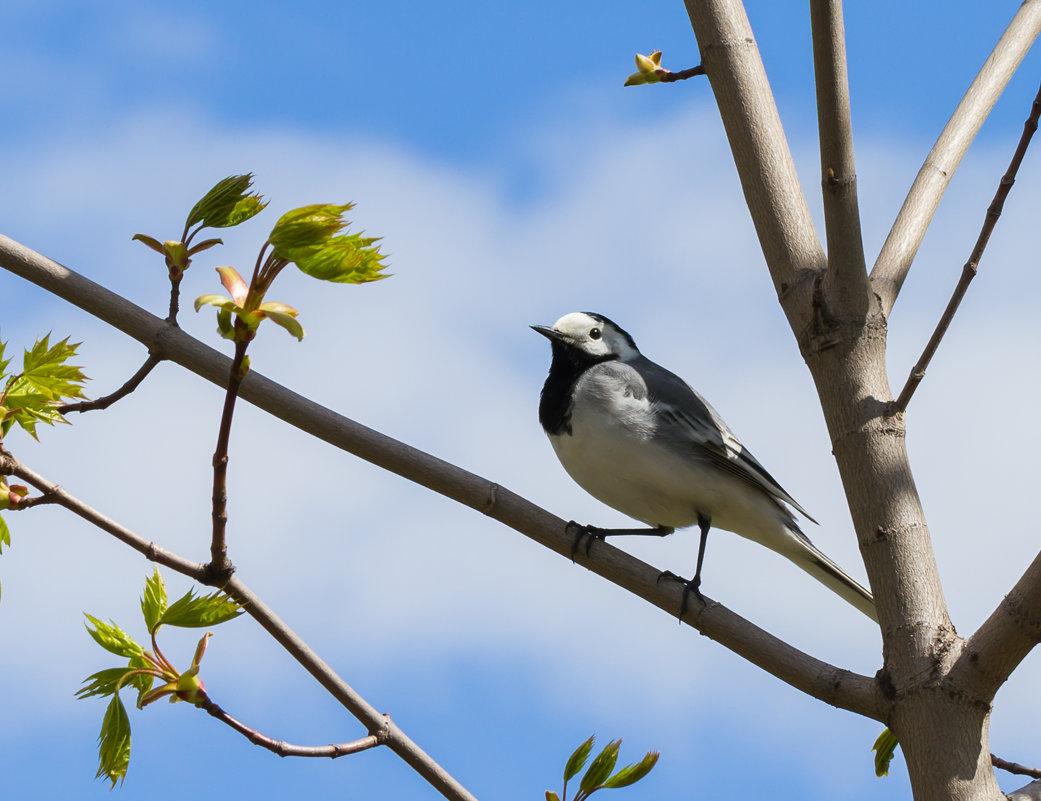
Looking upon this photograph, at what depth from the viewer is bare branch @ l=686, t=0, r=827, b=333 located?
108 inches

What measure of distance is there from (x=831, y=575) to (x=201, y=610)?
2.91m

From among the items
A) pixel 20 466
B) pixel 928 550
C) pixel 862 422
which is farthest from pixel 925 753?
pixel 20 466

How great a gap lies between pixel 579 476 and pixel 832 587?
1.14 meters

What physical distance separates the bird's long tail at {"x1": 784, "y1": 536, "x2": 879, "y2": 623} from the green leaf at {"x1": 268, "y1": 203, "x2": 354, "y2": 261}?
10.1 feet

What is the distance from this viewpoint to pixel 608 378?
455 cm

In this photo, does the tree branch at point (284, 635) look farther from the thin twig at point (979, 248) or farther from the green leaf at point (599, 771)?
the thin twig at point (979, 248)

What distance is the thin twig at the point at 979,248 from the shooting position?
2506 mm

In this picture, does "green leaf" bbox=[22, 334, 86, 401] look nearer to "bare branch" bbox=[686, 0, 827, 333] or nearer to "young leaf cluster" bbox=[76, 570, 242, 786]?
"young leaf cluster" bbox=[76, 570, 242, 786]

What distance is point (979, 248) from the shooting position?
2.52 meters

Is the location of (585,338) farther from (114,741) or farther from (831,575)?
(114,741)

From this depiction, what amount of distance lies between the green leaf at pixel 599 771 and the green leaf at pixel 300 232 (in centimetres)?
130

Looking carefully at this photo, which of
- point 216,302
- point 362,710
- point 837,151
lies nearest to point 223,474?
point 216,302

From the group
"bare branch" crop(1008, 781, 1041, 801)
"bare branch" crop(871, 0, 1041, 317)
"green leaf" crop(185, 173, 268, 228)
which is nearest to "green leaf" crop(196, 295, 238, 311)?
"green leaf" crop(185, 173, 268, 228)

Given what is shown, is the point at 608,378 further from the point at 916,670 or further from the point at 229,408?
the point at 229,408
